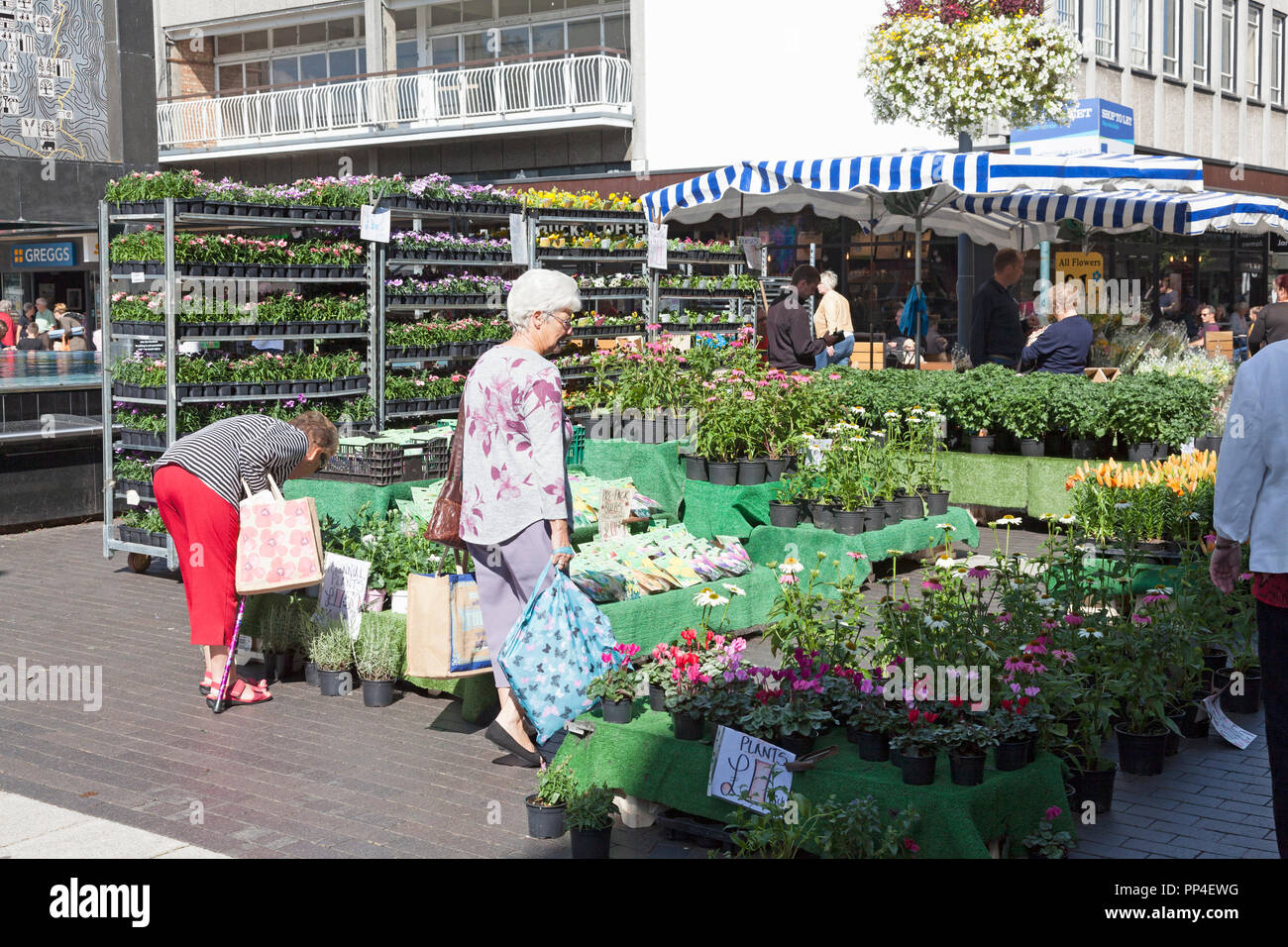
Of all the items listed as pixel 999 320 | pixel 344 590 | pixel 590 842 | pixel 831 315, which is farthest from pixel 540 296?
pixel 831 315

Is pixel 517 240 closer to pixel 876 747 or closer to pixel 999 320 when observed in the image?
pixel 999 320

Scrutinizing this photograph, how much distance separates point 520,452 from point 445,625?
85 cm

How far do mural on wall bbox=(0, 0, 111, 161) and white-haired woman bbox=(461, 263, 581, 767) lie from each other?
10.7m

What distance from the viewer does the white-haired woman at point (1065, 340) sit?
442 inches

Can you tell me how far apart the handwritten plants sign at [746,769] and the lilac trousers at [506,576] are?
1121 millimetres

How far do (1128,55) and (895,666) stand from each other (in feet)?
80.1

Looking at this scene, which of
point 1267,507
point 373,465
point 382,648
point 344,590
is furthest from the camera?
point 373,465

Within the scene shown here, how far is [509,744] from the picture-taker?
5.63 meters

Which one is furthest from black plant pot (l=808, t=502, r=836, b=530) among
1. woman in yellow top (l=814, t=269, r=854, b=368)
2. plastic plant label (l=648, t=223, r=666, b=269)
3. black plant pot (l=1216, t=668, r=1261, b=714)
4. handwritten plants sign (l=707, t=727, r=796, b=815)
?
woman in yellow top (l=814, t=269, r=854, b=368)

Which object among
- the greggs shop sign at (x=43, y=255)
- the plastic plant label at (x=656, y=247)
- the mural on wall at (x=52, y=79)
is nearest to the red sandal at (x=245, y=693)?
the plastic plant label at (x=656, y=247)

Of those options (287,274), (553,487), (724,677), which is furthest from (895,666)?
(287,274)

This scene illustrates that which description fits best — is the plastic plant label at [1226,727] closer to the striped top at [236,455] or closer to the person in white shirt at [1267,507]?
the person in white shirt at [1267,507]

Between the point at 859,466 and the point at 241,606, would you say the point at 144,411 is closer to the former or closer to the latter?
the point at 241,606

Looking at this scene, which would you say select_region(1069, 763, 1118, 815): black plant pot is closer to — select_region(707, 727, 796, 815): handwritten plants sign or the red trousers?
select_region(707, 727, 796, 815): handwritten plants sign
